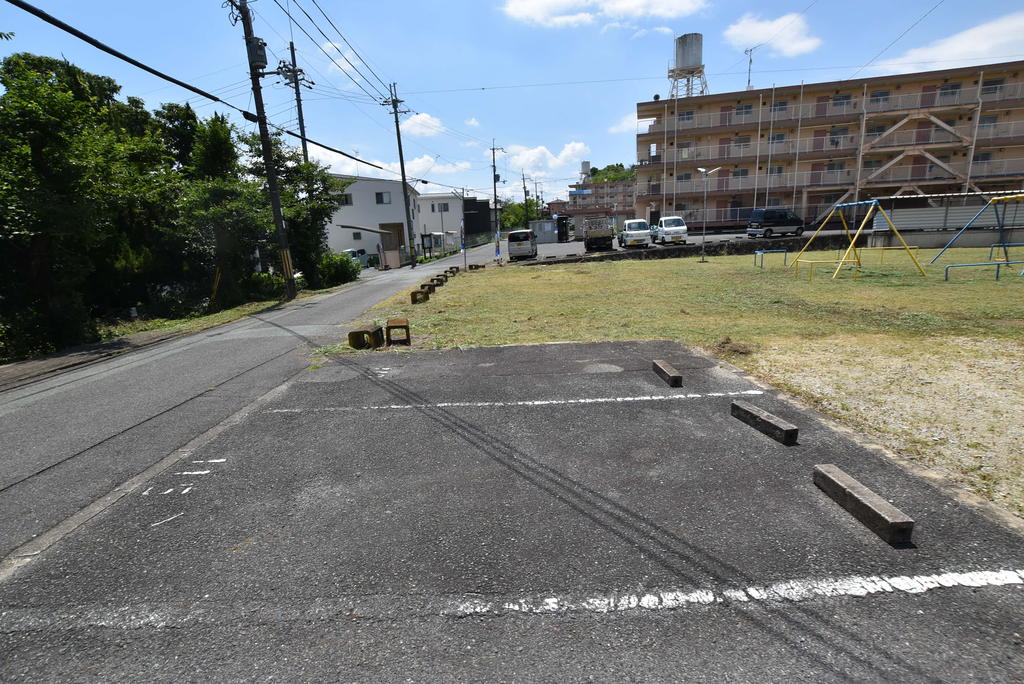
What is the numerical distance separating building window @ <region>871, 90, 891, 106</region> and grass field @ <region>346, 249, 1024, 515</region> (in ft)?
85.6

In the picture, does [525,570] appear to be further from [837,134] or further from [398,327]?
[837,134]

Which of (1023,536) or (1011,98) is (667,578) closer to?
(1023,536)

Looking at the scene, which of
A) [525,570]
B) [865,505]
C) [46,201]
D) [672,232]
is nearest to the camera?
[525,570]

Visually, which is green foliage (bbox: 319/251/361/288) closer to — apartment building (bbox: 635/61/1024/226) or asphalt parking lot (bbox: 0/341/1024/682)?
asphalt parking lot (bbox: 0/341/1024/682)

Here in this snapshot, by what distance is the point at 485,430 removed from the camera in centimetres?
475

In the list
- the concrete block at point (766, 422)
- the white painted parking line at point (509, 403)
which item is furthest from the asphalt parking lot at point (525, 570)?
the white painted parking line at point (509, 403)

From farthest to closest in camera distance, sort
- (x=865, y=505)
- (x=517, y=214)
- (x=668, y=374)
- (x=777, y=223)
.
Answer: (x=517, y=214), (x=777, y=223), (x=668, y=374), (x=865, y=505)

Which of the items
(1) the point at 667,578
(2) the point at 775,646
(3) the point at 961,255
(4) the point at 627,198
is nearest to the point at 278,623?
(1) the point at 667,578

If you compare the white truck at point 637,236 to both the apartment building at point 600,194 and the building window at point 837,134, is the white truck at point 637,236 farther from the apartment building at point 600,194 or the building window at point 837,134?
the apartment building at point 600,194

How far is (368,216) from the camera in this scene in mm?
47094

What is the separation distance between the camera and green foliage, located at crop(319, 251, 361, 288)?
23.7 metres

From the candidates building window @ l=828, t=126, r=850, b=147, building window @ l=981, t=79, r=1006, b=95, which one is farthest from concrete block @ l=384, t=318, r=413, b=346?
building window @ l=981, t=79, r=1006, b=95

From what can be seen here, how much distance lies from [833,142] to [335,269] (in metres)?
37.7

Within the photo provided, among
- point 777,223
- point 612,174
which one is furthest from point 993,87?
point 612,174
